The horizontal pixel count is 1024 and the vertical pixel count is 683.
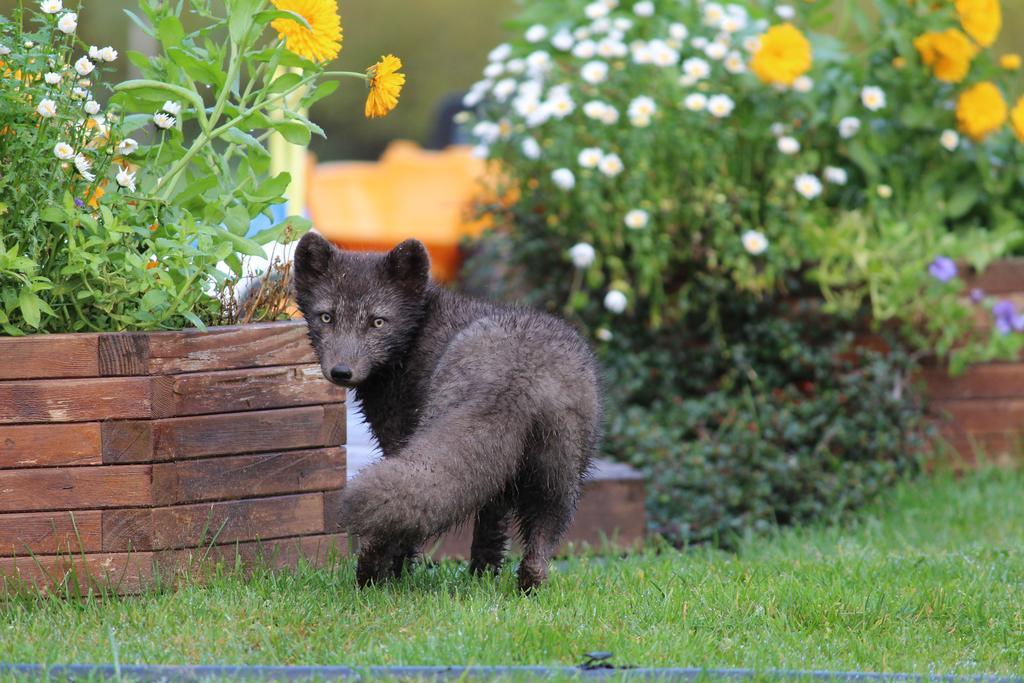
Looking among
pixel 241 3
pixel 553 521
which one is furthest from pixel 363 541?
pixel 241 3

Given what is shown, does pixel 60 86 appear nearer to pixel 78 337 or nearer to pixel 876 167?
pixel 78 337

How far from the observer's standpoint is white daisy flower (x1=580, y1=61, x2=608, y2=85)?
21.3ft

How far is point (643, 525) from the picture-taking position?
5301 mm

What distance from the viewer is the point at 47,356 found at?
3.40 m

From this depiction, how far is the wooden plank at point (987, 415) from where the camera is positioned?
612 centimetres

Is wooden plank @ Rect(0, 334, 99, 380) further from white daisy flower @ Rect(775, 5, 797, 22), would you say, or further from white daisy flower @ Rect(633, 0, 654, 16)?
white daisy flower @ Rect(775, 5, 797, 22)

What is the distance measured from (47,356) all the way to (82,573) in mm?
579

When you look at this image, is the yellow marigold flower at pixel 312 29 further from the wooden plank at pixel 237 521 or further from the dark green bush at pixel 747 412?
the dark green bush at pixel 747 412

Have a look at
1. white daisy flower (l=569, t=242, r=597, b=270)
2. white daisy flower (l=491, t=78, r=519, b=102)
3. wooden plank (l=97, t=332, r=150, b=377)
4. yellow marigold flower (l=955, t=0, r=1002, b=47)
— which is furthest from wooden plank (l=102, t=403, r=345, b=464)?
yellow marigold flower (l=955, t=0, r=1002, b=47)

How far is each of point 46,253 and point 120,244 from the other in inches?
7.8

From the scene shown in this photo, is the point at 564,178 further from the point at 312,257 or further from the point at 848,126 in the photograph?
the point at 312,257

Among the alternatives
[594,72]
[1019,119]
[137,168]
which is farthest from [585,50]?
[137,168]

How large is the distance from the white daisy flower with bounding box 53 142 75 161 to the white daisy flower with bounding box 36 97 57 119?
8 cm

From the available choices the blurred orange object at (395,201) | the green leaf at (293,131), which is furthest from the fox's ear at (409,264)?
the blurred orange object at (395,201)
